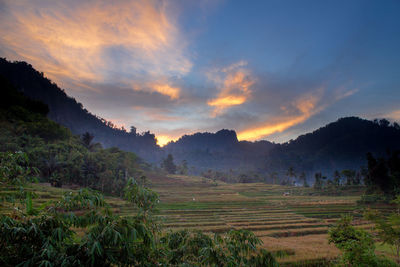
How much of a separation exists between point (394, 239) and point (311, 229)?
1454cm

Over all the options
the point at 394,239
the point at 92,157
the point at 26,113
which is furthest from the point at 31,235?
the point at 26,113

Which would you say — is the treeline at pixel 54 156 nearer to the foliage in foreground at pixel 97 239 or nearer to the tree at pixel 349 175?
the foliage in foreground at pixel 97 239

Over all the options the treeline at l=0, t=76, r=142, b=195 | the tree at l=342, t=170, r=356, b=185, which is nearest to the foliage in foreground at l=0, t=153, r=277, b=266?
the treeline at l=0, t=76, r=142, b=195

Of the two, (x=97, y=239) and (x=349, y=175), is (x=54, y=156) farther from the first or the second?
(x=349, y=175)

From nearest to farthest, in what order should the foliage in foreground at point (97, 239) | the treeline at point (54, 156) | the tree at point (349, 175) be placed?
1. the foliage in foreground at point (97, 239)
2. the treeline at point (54, 156)
3. the tree at point (349, 175)

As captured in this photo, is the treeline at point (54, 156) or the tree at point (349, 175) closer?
the treeline at point (54, 156)

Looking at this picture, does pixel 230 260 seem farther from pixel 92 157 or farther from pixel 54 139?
pixel 54 139

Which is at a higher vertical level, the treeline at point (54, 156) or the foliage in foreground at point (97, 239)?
the treeline at point (54, 156)

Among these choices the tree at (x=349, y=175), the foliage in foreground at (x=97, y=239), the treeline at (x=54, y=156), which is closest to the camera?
the foliage in foreground at (x=97, y=239)

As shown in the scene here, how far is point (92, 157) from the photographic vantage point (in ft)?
188

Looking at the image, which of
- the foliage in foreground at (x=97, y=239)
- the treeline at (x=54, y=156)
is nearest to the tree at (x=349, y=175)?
the treeline at (x=54, y=156)

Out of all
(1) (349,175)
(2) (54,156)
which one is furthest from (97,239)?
(1) (349,175)

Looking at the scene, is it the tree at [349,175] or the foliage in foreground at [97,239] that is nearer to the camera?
the foliage in foreground at [97,239]

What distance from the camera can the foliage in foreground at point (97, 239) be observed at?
3555mm
